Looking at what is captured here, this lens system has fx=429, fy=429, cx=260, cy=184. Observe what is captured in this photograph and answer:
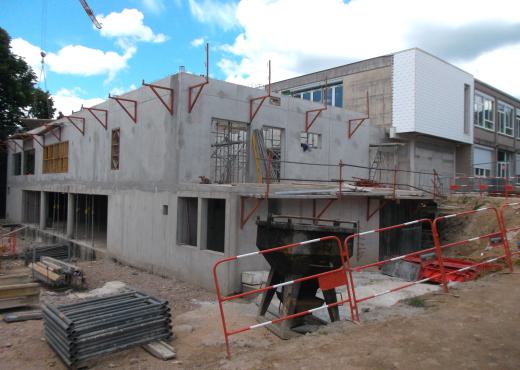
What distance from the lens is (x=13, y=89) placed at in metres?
34.1

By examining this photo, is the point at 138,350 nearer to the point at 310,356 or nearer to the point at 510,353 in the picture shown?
the point at 310,356

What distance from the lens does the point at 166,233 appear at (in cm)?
1336

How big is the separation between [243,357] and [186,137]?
28.3 feet

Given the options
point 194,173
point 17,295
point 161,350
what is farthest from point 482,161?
point 17,295

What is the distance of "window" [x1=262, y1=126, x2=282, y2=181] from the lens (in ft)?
50.3

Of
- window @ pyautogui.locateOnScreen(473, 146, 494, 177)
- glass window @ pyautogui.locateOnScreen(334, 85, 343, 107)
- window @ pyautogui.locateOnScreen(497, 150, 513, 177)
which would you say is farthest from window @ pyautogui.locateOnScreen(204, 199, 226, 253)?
window @ pyautogui.locateOnScreen(497, 150, 513, 177)

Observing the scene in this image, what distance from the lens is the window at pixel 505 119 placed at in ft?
97.1

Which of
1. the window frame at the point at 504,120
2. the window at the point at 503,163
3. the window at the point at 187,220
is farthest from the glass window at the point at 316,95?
the window at the point at 187,220

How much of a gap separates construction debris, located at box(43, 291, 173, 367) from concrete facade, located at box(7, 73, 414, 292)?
364 cm

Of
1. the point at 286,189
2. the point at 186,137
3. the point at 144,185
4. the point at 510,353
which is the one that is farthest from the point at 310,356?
the point at 144,185

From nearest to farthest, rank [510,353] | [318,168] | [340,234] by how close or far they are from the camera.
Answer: [510,353] → [340,234] → [318,168]

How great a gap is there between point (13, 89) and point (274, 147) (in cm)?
2738

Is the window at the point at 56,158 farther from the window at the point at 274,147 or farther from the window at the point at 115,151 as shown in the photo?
the window at the point at 274,147

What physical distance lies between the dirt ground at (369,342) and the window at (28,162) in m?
23.3
